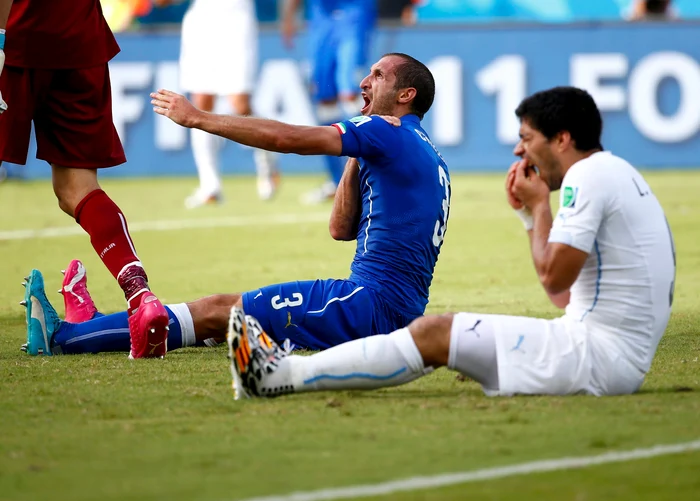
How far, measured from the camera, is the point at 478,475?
3.40 m

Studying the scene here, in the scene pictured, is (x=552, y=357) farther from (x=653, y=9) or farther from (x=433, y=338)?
(x=653, y=9)

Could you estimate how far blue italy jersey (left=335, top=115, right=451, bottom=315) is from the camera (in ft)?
16.9

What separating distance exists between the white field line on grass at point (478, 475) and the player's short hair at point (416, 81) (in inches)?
84.9

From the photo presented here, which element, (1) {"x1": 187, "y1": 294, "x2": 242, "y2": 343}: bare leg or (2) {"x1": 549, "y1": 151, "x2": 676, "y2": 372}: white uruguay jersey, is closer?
(2) {"x1": 549, "y1": 151, "x2": 676, "y2": 372}: white uruguay jersey

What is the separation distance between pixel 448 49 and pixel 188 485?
1301 cm

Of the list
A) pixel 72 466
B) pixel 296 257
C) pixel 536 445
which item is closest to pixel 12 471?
pixel 72 466

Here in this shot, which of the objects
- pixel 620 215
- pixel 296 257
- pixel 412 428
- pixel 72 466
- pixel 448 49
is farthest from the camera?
pixel 448 49

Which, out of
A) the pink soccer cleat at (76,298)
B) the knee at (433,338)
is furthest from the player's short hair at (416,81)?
the pink soccer cleat at (76,298)

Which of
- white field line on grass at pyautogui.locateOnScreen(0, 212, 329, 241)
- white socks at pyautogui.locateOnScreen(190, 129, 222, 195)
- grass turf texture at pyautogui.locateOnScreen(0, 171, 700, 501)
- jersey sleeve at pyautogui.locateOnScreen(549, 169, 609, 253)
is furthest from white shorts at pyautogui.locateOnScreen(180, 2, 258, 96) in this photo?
jersey sleeve at pyautogui.locateOnScreen(549, 169, 609, 253)

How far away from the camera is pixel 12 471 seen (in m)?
3.49

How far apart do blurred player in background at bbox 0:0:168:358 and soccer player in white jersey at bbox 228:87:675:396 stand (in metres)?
1.48

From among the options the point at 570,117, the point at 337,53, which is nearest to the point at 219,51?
the point at 337,53

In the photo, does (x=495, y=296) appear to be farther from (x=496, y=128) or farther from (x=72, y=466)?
(x=496, y=128)

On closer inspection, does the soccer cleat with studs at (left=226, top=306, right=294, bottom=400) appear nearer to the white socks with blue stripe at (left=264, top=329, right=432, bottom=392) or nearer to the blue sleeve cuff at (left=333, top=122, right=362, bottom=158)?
the white socks with blue stripe at (left=264, top=329, right=432, bottom=392)
